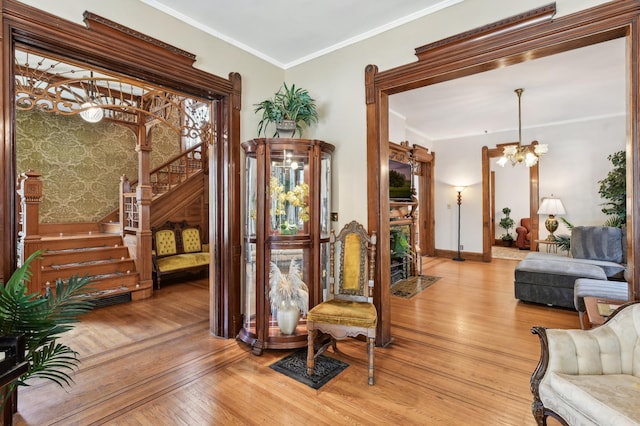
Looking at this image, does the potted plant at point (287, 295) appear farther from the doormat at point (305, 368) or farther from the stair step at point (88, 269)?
the stair step at point (88, 269)

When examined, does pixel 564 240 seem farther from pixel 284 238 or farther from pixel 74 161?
pixel 74 161

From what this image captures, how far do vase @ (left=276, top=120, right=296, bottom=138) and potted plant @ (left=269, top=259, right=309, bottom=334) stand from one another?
132 cm

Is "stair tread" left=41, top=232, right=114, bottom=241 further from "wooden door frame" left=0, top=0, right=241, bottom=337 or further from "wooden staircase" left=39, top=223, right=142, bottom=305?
"wooden door frame" left=0, top=0, right=241, bottom=337

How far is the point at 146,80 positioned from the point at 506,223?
10366mm

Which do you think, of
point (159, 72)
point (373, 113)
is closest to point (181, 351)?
point (159, 72)

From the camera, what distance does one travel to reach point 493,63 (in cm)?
249

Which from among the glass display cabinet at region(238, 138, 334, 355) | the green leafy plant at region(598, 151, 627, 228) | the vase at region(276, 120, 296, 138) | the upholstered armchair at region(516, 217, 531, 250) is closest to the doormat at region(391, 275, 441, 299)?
the glass display cabinet at region(238, 138, 334, 355)

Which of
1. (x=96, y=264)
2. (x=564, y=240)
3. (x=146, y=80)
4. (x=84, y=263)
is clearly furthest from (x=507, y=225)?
(x=84, y=263)

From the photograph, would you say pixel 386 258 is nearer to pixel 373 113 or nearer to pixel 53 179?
pixel 373 113

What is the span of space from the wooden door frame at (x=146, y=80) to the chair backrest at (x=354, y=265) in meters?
1.10

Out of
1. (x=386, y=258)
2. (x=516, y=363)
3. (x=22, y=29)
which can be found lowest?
(x=516, y=363)

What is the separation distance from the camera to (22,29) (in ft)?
6.68

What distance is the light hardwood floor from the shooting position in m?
2.05

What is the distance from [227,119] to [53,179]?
4788 millimetres
